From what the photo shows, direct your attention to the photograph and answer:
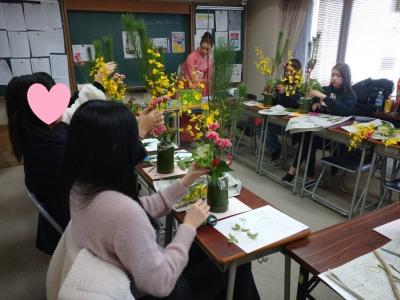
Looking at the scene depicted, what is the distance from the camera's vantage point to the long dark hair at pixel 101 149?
86cm

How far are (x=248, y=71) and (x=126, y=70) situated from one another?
7.15ft

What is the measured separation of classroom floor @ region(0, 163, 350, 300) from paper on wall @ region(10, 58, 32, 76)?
1.26 metres

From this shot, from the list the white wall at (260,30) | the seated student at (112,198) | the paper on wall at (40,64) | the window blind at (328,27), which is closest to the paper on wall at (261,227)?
the seated student at (112,198)

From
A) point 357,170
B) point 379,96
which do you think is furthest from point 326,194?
point 379,96

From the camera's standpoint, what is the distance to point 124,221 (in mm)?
833

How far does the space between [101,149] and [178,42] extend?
166 inches

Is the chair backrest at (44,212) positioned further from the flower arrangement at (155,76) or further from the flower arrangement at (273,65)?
the flower arrangement at (273,65)

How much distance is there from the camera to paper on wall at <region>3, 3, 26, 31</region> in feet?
11.9

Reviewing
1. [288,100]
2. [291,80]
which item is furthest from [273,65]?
[288,100]

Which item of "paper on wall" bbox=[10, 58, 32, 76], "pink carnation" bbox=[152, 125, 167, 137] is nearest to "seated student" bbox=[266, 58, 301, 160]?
"pink carnation" bbox=[152, 125, 167, 137]

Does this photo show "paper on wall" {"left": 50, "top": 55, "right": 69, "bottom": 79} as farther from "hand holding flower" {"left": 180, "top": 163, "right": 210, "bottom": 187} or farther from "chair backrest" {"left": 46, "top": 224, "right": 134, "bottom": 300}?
"chair backrest" {"left": 46, "top": 224, "right": 134, "bottom": 300}

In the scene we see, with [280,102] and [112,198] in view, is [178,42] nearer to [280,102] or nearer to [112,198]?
[280,102]

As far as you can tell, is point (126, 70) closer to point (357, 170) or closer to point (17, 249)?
point (17, 249)

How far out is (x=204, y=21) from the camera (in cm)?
482
